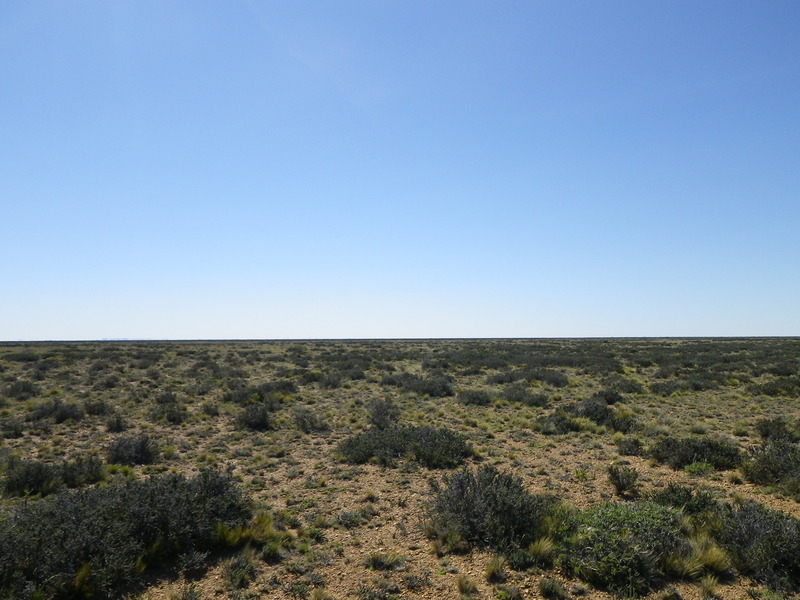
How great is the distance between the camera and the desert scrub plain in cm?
644

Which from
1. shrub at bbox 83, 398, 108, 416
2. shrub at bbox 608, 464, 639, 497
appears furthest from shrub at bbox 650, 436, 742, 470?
shrub at bbox 83, 398, 108, 416

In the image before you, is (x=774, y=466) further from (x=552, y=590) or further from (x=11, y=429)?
(x=11, y=429)

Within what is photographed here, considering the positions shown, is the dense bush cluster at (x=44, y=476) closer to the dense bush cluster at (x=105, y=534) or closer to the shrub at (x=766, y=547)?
the dense bush cluster at (x=105, y=534)

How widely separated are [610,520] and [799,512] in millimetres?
4637

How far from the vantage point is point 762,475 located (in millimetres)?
10625

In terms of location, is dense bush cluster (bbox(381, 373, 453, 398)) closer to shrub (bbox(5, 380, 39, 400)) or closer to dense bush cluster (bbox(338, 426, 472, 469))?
dense bush cluster (bbox(338, 426, 472, 469))

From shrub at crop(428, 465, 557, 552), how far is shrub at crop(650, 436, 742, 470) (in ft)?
19.4

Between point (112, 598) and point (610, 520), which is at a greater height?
point (610, 520)

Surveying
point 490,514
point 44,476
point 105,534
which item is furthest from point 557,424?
point 44,476

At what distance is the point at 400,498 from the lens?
10336mm

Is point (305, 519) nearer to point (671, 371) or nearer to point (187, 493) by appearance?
point (187, 493)

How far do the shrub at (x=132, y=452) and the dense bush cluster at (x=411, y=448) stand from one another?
567 cm

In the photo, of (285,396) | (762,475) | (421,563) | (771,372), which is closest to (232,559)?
(421,563)

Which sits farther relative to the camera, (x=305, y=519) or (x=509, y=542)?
(x=305, y=519)
